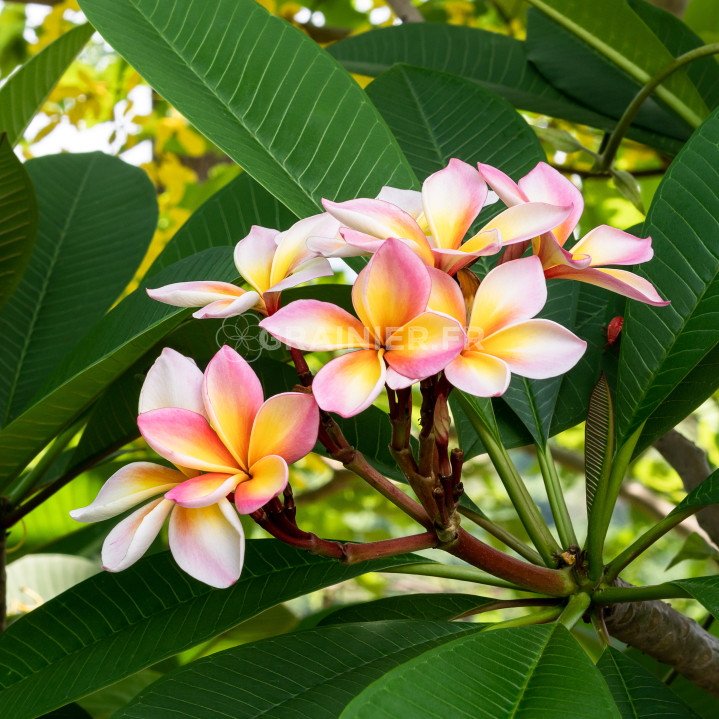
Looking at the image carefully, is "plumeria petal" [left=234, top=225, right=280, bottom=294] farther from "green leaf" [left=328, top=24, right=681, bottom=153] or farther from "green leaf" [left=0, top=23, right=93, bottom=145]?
"green leaf" [left=328, top=24, right=681, bottom=153]

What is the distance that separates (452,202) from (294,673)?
1.19ft

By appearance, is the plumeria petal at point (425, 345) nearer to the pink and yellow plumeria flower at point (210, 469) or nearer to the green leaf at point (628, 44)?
the pink and yellow plumeria flower at point (210, 469)

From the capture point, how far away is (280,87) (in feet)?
2.56

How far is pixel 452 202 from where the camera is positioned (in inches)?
21.3

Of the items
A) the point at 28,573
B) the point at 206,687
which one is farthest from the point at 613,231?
the point at 28,573

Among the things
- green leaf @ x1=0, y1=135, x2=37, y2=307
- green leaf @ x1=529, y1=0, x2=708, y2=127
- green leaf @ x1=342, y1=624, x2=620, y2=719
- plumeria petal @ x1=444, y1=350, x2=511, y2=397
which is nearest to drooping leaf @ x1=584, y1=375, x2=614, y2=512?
green leaf @ x1=342, y1=624, x2=620, y2=719

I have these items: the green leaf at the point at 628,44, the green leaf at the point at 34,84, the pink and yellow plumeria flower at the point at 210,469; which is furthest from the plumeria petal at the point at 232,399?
the green leaf at the point at 628,44

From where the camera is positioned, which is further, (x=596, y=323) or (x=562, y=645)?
(x=596, y=323)

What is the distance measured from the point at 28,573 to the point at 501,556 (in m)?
1.01

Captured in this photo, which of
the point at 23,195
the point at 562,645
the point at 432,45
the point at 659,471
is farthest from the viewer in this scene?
the point at 659,471

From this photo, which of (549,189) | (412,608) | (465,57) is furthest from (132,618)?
(465,57)

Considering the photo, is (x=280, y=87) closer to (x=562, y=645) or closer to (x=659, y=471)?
(x=562, y=645)

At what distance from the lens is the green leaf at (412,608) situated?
0.81 m

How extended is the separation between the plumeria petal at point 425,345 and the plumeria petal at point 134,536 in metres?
0.14
